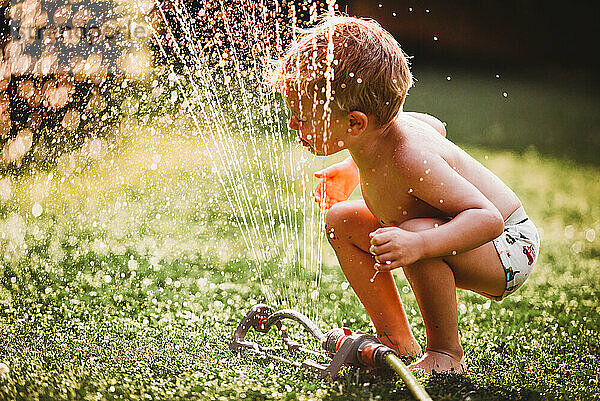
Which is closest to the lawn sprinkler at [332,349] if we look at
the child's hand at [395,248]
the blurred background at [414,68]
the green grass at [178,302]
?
the green grass at [178,302]

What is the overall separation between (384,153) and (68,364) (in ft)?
2.56

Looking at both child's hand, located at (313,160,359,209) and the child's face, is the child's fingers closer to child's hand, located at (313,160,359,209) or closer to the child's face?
the child's face

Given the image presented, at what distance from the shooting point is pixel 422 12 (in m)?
6.30

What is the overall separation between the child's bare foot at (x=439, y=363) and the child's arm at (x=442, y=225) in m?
0.24

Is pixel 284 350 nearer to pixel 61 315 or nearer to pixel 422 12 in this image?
pixel 61 315

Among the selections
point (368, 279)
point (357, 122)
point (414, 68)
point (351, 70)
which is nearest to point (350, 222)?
point (368, 279)

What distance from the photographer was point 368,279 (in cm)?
168

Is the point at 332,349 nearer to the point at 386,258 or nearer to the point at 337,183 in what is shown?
the point at 386,258

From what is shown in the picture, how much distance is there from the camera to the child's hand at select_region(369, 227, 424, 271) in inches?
54.7

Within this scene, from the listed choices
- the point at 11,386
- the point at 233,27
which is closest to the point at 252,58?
the point at 233,27

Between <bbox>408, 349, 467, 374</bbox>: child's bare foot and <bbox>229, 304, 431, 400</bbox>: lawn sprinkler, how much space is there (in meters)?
0.06

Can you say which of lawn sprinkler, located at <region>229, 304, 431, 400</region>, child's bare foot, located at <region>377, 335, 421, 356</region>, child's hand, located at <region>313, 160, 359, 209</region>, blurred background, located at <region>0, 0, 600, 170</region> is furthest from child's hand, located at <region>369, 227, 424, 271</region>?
blurred background, located at <region>0, 0, 600, 170</region>

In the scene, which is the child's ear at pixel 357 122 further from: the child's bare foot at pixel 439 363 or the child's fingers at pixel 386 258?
the child's bare foot at pixel 439 363

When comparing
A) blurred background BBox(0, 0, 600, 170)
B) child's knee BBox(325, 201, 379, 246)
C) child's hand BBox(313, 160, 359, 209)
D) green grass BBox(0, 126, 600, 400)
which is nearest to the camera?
green grass BBox(0, 126, 600, 400)
